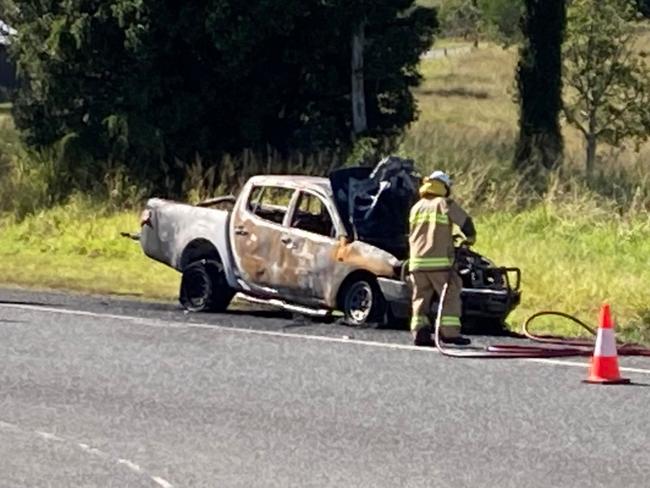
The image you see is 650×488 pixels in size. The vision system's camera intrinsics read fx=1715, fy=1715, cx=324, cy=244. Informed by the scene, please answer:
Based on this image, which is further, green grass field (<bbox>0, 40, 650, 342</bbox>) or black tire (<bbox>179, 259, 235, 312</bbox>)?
green grass field (<bbox>0, 40, 650, 342</bbox>)

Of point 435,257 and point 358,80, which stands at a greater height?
point 358,80

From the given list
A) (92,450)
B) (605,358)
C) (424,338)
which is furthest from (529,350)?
(92,450)

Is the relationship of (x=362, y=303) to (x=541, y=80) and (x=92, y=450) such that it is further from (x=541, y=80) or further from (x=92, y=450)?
(x=541, y=80)

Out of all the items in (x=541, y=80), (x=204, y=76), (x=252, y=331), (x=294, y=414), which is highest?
(x=541, y=80)

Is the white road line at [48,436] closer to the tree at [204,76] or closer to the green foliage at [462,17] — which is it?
the tree at [204,76]

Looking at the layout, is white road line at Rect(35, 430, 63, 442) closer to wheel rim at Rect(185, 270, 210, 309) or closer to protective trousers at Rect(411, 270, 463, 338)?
protective trousers at Rect(411, 270, 463, 338)

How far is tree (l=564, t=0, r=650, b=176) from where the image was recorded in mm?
38312

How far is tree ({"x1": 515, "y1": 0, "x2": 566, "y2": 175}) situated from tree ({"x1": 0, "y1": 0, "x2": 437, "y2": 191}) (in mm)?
1939

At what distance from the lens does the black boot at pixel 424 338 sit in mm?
16094

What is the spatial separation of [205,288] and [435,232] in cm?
428

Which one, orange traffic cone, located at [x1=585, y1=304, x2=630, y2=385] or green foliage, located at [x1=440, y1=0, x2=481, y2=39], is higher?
green foliage, located at [x1=440, y1=0, x2=481, y2=39]

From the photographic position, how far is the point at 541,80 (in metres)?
31.7

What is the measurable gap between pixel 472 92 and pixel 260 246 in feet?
165

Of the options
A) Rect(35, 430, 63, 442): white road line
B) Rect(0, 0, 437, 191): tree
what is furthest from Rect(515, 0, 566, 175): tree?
Rect(35, 430, 63, 442): white road line
